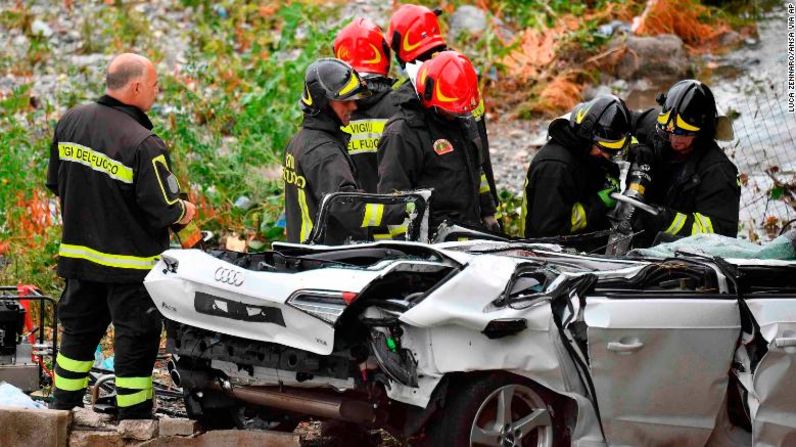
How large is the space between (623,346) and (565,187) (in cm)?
200

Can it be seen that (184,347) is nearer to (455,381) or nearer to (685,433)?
(455,381)

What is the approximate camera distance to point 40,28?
16703mm

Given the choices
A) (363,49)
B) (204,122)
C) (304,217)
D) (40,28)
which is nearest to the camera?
(304,217)

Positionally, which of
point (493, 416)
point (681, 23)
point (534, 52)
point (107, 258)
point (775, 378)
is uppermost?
point (681, 23)

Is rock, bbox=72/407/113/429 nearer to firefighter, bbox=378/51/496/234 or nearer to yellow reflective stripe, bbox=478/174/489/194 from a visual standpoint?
firefighter, bbox=378/51/496/234

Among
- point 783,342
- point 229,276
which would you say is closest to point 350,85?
point 229,276

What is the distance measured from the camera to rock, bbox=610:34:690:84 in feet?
46.0

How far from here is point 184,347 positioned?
18.6 feet

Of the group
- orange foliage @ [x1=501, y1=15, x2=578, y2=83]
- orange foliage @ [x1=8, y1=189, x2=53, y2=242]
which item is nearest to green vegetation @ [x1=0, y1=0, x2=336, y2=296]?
orange foliage @ [x1=8, y1=189, x2=53, y2=242]

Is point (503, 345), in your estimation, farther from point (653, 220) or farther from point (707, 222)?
point (707, 222)

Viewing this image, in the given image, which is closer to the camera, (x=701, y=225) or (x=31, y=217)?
(x=701, y=225)

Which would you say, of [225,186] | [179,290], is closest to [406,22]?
[225,186]

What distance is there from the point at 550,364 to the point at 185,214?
2096 millimetres

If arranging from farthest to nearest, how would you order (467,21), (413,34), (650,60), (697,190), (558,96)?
(467,21) → (650,60) → (558,96) → (413,34) → (697,190)
